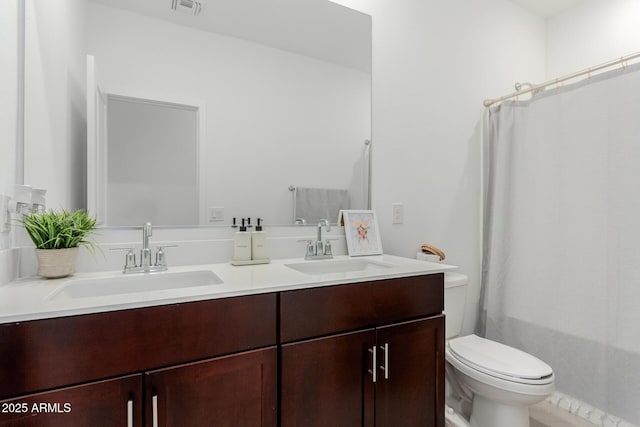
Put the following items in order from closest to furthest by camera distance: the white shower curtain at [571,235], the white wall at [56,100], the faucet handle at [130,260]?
the white wall at [56,100] < the faucet handle at [130,260] < the white shower curtain at [571,235]

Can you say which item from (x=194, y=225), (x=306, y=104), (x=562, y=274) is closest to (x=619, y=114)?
(x=562, y=274)

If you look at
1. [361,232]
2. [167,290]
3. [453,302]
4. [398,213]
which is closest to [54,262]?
[167,290]

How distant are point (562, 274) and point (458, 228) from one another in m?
0.58

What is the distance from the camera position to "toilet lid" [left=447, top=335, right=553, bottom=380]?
51.7 inches

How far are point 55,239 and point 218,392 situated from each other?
0.70 metres

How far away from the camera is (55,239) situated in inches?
38.9

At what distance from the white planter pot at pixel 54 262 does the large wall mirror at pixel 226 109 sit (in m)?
0.24

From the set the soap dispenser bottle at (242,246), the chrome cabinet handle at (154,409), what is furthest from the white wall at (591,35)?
the chrome cabinet handle at (154,409)

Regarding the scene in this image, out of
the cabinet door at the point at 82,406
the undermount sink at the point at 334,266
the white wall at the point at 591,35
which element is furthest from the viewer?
the white wall at the point at 591,35

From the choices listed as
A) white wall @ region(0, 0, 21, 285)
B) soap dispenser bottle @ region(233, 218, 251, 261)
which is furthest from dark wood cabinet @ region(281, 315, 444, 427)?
white wall @ region(0, 0, 21, 285)

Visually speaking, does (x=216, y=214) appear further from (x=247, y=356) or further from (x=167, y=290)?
(x=247, y=356)

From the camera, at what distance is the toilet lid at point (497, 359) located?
131 centimetres

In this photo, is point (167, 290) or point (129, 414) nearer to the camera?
point (129, 414)

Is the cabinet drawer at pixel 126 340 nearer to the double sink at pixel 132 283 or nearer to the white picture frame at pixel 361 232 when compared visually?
the double sink at pixel 132 283
